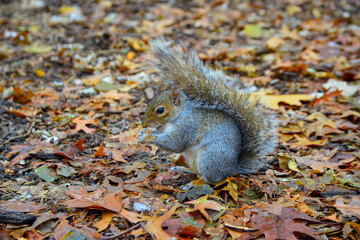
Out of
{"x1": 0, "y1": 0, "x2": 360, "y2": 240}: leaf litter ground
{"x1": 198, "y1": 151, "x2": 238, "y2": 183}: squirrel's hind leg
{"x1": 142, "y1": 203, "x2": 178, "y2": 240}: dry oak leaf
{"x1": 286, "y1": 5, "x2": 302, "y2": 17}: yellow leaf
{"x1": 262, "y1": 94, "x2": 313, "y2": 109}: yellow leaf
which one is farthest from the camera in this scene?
{"x1": 286, "y1": 5, "x2": 302, "y2": 17}: yellow leaf

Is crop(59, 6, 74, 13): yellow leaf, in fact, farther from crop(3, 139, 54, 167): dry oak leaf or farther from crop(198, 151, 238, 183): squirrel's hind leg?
crop(198, 151, 238, 183): squirrel's hind leg

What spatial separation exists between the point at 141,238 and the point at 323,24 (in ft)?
18.5

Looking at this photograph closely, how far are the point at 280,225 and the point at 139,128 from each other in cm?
167

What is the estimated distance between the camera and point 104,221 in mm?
2117

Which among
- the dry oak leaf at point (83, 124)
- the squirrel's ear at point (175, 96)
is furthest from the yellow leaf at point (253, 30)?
the squirrel's ear at point (175, 96)

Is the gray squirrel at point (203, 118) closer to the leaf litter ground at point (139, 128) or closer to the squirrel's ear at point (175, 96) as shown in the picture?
the squirrel's ear at point (175, 96)

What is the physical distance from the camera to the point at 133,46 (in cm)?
520

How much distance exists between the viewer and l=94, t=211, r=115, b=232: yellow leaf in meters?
2.07

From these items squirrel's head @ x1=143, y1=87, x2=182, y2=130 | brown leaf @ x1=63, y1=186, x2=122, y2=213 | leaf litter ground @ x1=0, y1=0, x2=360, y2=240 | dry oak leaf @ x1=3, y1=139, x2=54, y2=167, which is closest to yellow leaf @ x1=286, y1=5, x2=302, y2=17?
leaf litter ground @ x1=0, y1=0, x2=360, y2=240

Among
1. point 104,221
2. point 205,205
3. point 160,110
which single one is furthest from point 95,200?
point 160,110

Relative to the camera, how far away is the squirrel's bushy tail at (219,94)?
8.49 feet

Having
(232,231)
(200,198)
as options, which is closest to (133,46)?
(200,198)

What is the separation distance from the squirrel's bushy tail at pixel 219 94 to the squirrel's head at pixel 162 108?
0.11 meters

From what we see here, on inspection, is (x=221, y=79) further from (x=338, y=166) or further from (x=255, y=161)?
(x=338, y=166)
